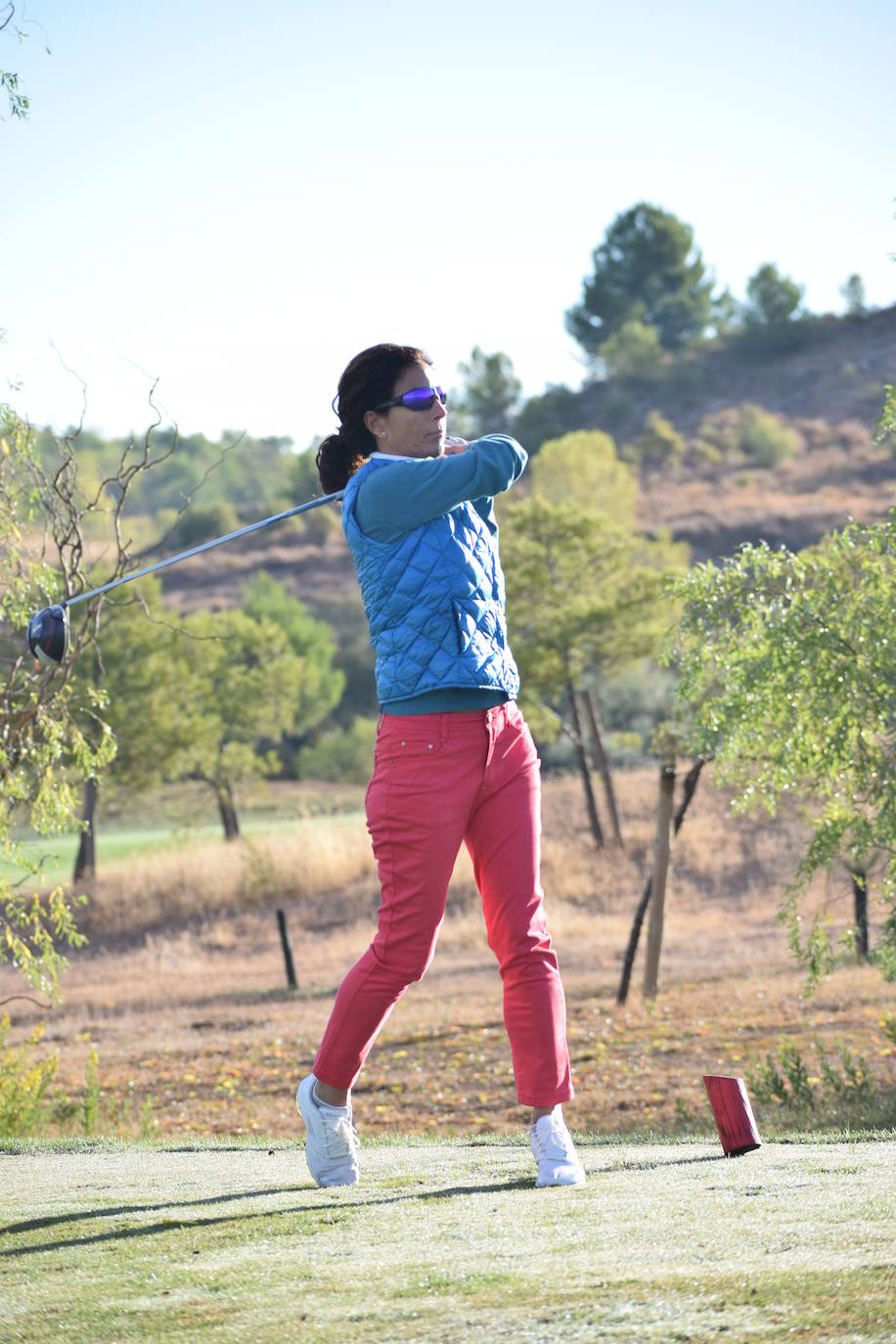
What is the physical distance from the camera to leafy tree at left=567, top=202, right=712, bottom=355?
10656cm

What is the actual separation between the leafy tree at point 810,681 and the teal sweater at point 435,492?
16.1 ft

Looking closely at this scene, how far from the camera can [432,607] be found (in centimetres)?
397

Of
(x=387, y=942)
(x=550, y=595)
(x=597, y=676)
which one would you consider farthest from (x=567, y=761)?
(x=387, y=942)

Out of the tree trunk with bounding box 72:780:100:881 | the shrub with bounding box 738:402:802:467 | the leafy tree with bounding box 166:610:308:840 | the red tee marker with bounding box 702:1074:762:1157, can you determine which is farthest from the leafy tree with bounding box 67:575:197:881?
the shrub with bounding box 738:402:802:467

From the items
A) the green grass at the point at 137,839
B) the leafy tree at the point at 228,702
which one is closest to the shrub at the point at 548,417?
the green grass at the point at 137,839

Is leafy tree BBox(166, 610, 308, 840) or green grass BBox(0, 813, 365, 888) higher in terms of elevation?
leafy tree BBox(166, 610, 308, 840)

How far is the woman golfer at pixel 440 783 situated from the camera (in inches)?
155

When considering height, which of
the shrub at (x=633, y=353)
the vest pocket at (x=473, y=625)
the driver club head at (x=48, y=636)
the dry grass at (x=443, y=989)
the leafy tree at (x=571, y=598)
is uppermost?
the shrub at (x=633, y=353)

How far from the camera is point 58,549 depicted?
827 centimetres

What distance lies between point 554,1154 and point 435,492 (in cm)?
165

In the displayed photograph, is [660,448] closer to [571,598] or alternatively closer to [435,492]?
[571,598]

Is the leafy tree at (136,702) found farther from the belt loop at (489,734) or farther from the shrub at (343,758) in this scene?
the belt loop at (489,734)

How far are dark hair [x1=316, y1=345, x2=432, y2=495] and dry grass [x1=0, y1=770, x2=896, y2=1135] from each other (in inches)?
189

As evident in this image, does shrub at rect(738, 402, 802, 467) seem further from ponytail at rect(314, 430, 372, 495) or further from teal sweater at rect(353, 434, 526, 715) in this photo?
teal sweater at rect(353, 434, 526, 715)
